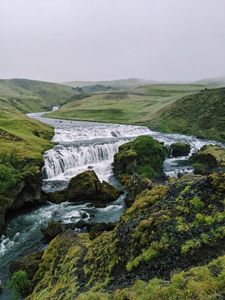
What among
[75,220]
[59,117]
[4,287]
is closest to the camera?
[4,287]

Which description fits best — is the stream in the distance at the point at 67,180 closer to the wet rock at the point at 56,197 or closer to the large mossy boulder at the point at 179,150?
A: the wet rock at the point at 56,197

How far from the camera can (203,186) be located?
67.0ft

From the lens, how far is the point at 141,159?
6169 cm

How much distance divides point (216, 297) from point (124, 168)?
48.1 metres

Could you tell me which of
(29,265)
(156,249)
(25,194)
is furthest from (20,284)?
(25,194)

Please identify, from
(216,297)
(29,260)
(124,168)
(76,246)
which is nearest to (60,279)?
(76,246)

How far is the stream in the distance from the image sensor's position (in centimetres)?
3484

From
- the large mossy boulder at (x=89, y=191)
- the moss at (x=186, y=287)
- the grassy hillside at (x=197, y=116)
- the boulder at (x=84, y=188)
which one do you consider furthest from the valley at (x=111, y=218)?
the grassy hillside at (x=197, y=116)

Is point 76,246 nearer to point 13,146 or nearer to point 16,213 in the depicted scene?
point 16,213

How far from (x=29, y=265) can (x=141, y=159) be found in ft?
122

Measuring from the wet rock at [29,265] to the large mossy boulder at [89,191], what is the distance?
1743cm

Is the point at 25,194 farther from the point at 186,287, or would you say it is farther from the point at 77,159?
the point at 186,287

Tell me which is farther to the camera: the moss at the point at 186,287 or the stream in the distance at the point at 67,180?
the stream in the distance at the point at 67,180

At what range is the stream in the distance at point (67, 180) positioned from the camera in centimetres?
3484
